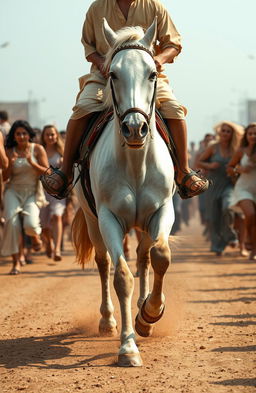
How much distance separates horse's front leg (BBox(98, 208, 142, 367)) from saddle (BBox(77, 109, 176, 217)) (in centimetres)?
88

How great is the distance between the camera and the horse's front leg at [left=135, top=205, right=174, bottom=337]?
7425mm

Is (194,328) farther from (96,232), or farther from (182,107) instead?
(182,107)

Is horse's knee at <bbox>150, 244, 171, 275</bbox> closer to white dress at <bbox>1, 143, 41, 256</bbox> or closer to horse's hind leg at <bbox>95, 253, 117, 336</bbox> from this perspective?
horse's hind leg at <bbox>95, 253, 117, 336</bbox>

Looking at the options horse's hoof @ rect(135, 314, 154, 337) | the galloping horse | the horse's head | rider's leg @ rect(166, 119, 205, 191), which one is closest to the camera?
the horse's head

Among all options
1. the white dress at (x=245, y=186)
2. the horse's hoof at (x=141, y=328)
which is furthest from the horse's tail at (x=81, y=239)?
the white dress at (x=245, y=186)

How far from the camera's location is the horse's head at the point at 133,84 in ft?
22.5

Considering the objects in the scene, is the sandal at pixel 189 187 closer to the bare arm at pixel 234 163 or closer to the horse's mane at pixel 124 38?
the horse's mane at pixel 124 38

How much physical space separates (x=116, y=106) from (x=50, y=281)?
674 cm

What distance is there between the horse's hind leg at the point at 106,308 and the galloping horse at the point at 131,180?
89 cm

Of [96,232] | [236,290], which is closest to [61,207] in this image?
[236,290]

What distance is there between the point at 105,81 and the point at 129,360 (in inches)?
118

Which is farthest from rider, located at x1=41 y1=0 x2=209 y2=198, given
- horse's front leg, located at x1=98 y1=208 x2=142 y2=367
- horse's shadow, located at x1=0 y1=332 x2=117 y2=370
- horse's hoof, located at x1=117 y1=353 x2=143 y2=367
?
horse's hoof, located at x1=117 y1=353 x2=143 y2=367

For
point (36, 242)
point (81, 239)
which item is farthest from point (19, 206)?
point (81, 239)

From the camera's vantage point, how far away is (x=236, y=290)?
12047 mm
